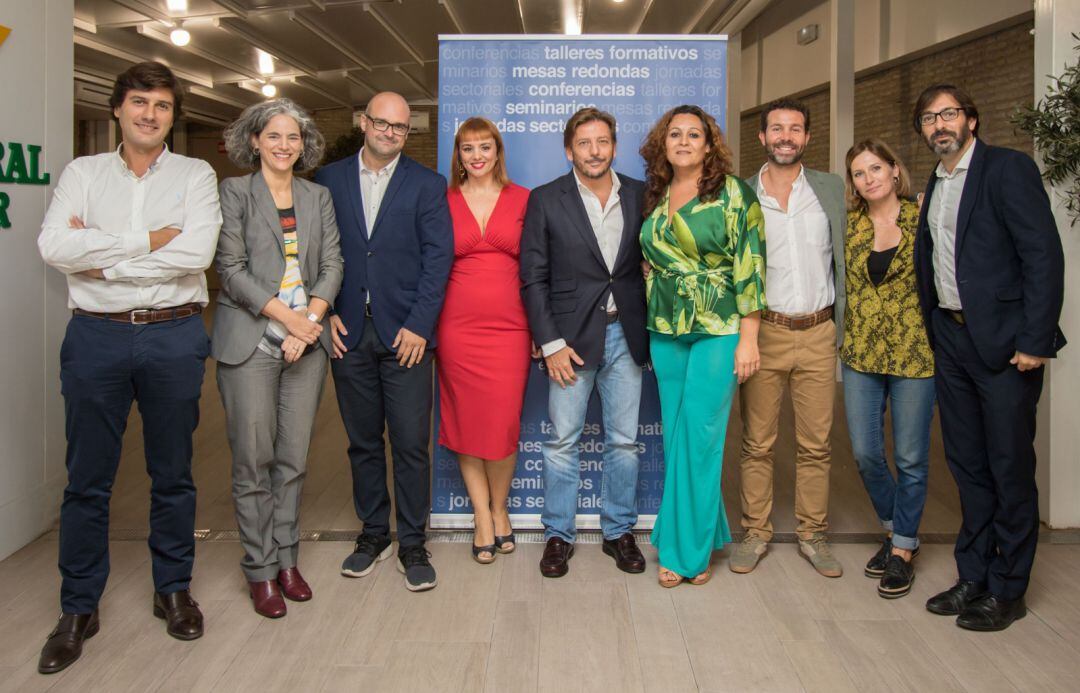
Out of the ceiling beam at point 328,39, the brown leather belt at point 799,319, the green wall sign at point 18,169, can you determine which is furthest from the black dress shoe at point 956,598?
the ceiling beam at point 328,39

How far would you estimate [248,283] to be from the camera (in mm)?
2973

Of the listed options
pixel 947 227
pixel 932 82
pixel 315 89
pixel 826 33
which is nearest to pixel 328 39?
pixel 315 89

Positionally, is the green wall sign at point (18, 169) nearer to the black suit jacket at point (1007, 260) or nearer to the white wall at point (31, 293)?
the white wall at point (31, 293)

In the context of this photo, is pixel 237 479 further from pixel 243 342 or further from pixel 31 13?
pixel 31 13

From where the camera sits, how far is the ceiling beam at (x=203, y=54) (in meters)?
9.72

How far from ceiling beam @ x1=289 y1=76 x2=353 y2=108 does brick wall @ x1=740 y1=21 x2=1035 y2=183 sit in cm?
700

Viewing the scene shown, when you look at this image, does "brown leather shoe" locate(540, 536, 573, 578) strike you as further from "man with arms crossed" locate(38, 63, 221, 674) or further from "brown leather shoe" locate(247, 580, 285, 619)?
"man with arms crossed" locate(38, 63, 221, 674)

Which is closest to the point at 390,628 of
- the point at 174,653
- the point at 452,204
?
the point at 174,653

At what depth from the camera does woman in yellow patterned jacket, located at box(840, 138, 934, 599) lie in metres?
3.28

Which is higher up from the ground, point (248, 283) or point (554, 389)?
point (248, 283)

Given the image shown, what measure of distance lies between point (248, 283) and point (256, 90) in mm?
11976

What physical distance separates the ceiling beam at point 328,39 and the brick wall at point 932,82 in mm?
5679

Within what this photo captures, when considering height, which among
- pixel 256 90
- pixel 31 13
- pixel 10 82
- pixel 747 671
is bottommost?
pixel 747 671

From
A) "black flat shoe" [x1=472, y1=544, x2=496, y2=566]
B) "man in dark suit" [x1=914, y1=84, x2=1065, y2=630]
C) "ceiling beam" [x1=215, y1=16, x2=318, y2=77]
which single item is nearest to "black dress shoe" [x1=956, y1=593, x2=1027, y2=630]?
"man in dark suit" [x1=914, y1=84, x2=1065, y2=630]
